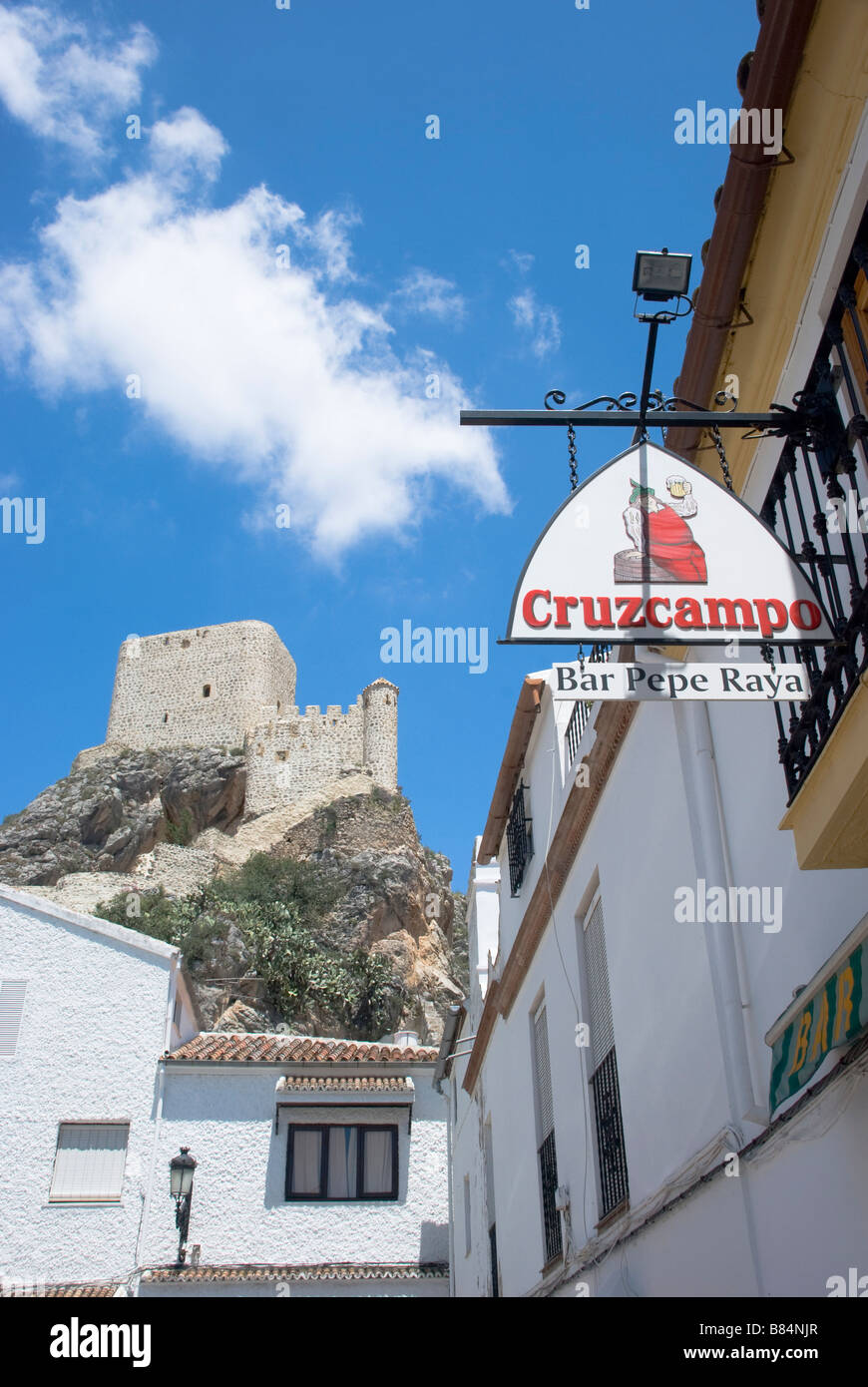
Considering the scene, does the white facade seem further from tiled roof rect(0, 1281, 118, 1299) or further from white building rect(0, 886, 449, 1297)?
tiled roof rect(0, 1281, 118, 1299)

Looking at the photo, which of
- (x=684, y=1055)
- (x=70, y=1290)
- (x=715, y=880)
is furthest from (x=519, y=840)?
(x=70, y=1290)

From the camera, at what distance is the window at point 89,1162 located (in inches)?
654

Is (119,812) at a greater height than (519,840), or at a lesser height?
greater

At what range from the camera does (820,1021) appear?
418 centimetres

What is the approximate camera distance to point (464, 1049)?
16219 millimetres

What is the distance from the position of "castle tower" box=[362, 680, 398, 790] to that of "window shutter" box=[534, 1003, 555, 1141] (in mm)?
40222

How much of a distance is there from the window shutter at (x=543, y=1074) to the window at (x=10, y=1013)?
34.1ft

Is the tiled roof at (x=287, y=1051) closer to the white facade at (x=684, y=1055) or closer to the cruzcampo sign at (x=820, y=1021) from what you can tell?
the white facade at (x=684, y=1055)

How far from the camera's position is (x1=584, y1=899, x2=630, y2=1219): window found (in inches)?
298

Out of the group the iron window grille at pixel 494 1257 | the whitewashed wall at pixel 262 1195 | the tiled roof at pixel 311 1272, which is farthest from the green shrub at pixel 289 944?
the iron window grille at pixel 494 1257

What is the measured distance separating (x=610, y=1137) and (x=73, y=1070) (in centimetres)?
1222

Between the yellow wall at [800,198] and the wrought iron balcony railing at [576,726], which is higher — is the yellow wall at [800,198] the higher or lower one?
the lower one

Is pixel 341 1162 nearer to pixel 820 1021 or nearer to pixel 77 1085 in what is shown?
pixel 77 1085
